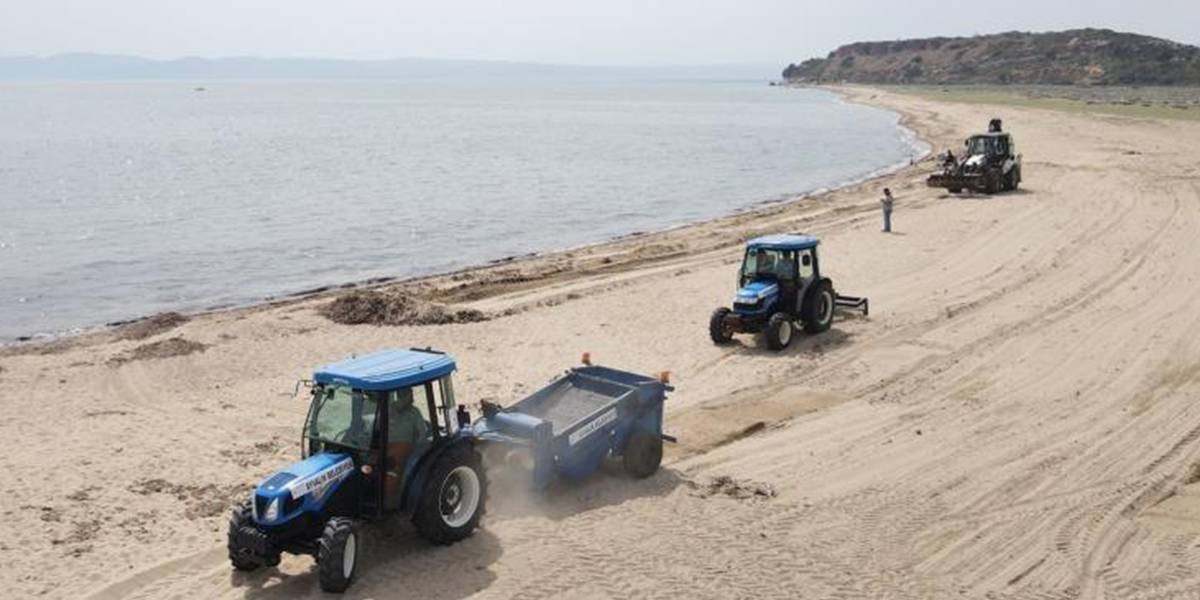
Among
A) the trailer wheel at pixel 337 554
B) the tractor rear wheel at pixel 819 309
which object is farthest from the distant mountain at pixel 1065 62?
the trailer wheel at pixel 337 554

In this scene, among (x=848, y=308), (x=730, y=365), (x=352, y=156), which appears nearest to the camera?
(x=730, y=365)

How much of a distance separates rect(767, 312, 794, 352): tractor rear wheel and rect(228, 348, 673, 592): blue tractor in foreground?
690cm

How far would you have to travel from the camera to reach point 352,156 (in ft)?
233

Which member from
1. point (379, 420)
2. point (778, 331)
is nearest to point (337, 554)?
point (379, 420)

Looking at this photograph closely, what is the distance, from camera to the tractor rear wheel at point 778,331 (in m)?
17.7

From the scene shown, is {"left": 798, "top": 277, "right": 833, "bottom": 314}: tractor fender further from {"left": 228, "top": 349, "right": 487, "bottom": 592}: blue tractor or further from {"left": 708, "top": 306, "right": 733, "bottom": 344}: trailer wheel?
{"left": 228, "top": 349, "right": 487, "bottom": 592}: blue tractor

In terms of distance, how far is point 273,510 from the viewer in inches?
362

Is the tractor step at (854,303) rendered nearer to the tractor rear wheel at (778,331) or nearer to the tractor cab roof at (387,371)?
the tractor rear wheel at (778,331)

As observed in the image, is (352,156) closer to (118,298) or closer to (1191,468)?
(118,298)

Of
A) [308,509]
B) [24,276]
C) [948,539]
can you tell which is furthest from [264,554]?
[24,276]

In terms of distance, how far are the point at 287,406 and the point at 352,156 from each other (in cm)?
5718

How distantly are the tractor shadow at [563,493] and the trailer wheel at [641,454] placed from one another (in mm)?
105

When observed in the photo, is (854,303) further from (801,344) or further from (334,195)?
(334,195)

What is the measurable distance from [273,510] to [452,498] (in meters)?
1.82
